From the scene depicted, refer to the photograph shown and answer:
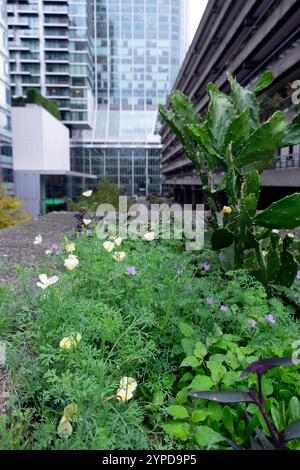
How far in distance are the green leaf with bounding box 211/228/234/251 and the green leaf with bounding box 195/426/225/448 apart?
5.98 ft

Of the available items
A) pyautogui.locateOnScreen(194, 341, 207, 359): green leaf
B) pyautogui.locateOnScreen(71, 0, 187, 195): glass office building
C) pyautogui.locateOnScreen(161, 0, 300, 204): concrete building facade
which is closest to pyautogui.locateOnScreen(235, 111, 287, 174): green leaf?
pyautogui.locateOnScreen(194, 341, 207, 359): green leaf

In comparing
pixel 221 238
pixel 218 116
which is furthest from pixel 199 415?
pixel 218 116

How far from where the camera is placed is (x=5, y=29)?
2742cm

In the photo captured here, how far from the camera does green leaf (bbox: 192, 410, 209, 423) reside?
1348 mm

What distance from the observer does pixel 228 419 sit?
1.39 m

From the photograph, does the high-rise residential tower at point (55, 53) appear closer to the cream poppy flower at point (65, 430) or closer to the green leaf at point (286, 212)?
the green leaf at point (286, 212)

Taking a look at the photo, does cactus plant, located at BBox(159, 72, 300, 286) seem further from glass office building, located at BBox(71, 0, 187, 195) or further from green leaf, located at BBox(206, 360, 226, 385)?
glass office building, located at BBox(71, 0, 187, 195)

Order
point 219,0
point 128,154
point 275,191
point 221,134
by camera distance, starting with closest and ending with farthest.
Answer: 1. point 221,134
2. point 275,191
3. point 219,0
4. point 128,154

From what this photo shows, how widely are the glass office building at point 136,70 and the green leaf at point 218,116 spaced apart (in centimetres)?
5627

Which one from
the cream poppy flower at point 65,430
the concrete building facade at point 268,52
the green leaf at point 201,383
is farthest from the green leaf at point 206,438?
the concrete building facade at point 268,52

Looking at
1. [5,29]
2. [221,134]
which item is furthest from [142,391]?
[5,29]

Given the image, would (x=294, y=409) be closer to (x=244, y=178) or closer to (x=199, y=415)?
(x=199, y=415)
